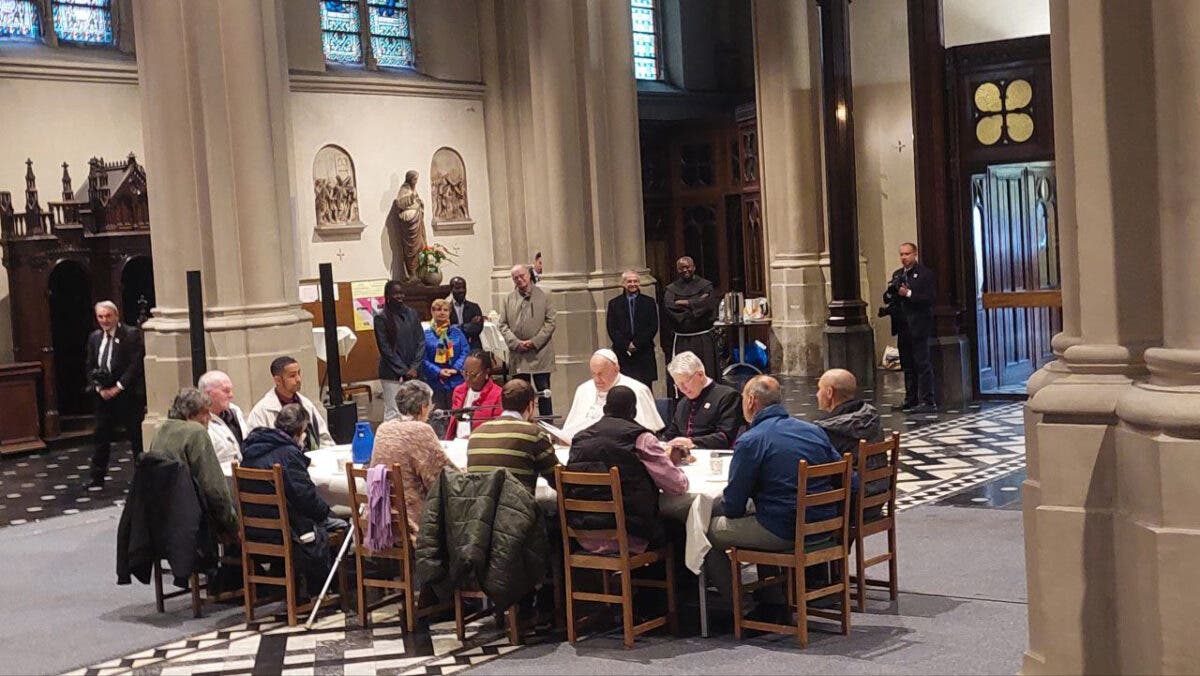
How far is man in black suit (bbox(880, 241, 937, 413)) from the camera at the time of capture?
12789 millimetres

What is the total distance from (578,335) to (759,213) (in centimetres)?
613

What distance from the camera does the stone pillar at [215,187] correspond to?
10.6 meters

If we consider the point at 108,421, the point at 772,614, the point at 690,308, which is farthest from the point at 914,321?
the point at 772,614

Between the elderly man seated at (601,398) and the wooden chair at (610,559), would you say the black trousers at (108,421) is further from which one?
the wooden chair at (610,559)

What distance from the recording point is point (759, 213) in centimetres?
1928

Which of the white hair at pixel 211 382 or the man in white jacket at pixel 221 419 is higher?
the white hair at pixel 211 382

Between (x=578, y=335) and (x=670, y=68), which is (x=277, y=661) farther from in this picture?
(x=670, y=68)

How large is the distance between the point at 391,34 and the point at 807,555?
1444 cm

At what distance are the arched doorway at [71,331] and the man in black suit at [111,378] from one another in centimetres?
358

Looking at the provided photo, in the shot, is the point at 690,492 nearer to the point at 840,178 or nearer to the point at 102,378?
the point at 102,378

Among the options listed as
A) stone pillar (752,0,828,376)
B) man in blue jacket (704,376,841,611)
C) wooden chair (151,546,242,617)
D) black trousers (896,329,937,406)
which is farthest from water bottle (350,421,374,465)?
stone pillar (752,0,828,376)

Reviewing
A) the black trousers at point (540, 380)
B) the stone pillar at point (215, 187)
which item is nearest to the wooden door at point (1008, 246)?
the black trousers at point (540, 380)

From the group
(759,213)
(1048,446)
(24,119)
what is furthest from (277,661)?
(759,213)

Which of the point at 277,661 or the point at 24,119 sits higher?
the point at 24,119
